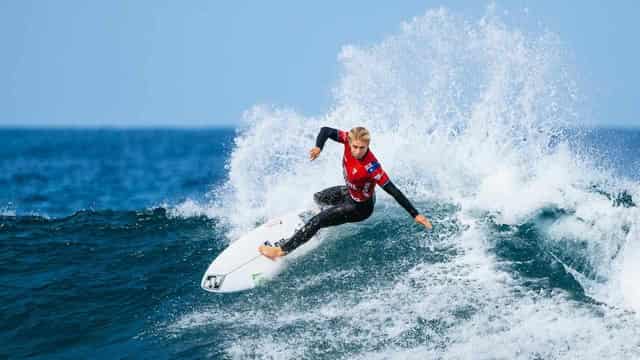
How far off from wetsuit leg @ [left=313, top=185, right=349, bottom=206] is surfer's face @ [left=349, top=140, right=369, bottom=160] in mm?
1063

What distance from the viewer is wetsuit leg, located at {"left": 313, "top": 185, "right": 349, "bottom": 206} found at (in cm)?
989

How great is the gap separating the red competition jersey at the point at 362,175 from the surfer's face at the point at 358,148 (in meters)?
0.09

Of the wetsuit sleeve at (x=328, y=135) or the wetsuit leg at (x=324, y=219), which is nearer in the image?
the wetsuit leg at (x=324, y=219)

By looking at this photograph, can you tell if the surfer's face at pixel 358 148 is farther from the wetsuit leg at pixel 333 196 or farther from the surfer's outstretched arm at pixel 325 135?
the wetsuit leg at pixel 333 196

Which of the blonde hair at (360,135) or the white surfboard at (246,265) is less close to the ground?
the blonde hair at (360,135)

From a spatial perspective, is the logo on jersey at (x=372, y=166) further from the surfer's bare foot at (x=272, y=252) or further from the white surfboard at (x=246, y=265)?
the white surfboard at (x=246, y=265)

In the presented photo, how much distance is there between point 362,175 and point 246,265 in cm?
189

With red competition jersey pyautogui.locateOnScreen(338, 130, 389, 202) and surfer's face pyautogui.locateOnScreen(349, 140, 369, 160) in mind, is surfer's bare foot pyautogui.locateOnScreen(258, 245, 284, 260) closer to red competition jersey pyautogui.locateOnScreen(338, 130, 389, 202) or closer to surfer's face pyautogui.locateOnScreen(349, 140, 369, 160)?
red competition jersey pyautogui.locateOnScreen(338, 130, 389, 202)

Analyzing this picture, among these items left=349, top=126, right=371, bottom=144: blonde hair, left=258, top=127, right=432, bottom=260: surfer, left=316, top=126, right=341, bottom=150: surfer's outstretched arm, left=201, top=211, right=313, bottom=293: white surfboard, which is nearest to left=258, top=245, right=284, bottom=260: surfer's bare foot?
left=258, top=127, right=432, bottom=260: surfer

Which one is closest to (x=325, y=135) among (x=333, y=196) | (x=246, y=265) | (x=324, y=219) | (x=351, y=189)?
(x=351, y=189)

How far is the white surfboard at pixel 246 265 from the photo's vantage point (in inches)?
362

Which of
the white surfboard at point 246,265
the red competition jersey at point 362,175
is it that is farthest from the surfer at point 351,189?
the white surfboard at point 246,265

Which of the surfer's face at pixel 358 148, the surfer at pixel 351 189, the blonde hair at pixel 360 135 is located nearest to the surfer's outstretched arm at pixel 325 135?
the surfer at pixel 351 189

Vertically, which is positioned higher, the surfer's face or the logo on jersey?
the surfer's face
